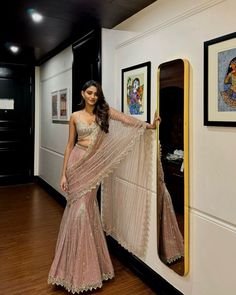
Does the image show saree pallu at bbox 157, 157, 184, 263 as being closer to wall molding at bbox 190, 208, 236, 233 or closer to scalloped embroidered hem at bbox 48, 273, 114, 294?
wall molding at bbox 190, 208, 236, 233

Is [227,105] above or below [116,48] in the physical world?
below

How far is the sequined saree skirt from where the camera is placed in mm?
2354

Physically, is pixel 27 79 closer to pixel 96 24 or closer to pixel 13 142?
pixel 13 142

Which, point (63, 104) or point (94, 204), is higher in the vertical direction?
point (63, 104)

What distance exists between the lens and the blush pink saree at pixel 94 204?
2377mm

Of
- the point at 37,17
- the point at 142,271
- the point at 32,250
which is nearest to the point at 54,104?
the point at 37,17

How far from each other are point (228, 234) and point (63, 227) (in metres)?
1.38

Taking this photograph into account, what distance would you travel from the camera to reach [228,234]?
1728 millimetres

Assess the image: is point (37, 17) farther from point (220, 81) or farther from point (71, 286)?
point (71, 286)

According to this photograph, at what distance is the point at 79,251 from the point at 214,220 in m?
1.14

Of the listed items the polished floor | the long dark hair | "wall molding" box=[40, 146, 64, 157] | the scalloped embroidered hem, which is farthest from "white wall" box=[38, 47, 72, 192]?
the scalloped embroidered hem

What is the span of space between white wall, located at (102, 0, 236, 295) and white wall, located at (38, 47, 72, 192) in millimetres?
2322

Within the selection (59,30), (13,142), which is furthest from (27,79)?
(59,30)

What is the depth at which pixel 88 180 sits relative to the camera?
2447 millimetres
